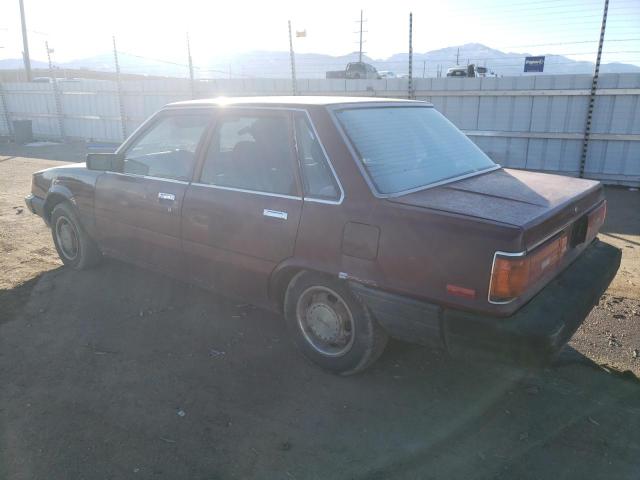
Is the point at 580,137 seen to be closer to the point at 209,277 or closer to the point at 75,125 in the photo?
the point at 209,277

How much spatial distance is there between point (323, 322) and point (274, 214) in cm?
78

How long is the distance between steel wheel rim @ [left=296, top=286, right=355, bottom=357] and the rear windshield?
798mm

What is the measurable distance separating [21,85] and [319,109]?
19.7m

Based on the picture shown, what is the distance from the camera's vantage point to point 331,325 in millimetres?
3256

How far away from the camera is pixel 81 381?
3299 mm

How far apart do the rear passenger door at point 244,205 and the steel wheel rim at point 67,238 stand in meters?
1.90

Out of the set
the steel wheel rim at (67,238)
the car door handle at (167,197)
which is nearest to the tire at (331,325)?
the car door handle at (167,197)

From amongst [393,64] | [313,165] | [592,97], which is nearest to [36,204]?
[313,165]

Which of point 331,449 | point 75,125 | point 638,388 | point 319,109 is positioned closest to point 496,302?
point 331,449

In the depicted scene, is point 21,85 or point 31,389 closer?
point 31,389

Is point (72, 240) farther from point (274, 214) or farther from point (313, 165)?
point (313, 165)

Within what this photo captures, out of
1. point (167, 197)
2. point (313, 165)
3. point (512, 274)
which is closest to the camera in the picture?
point (512, 274)

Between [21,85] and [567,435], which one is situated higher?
[21,85]

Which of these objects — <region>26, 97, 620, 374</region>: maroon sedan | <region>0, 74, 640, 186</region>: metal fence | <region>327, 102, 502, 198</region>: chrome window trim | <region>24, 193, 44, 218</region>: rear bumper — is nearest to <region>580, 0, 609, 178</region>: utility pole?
<region>0, 74, 640, 186</region>: metal fence
